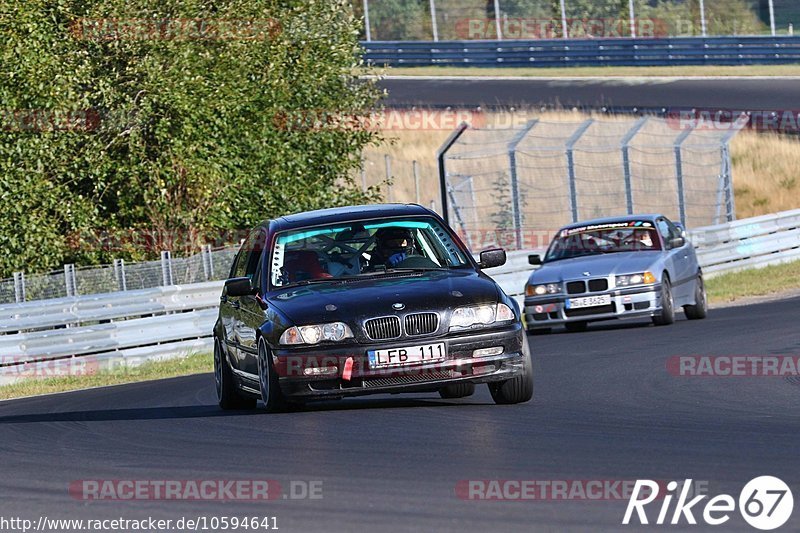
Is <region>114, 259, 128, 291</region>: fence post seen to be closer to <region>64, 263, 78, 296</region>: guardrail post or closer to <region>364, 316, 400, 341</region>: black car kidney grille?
<region>64, 263, 78, 296</region>: guardrail post

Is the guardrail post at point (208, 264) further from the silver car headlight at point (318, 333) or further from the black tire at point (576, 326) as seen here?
the silver car headlight at point (318, 333)

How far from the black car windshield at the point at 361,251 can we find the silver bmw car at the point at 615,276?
7720 mm

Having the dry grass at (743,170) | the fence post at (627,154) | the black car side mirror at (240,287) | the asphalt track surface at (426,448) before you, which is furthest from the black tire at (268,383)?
the dry grass at (743,170)

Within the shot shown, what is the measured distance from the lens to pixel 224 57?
2462cm

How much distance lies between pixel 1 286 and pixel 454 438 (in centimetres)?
1238

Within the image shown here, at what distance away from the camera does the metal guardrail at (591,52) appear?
148 ft

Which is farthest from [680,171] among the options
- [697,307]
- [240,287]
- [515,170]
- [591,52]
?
[591,52]

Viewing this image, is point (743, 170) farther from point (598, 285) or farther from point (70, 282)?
point (70, 282)

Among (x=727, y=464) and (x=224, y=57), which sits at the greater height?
(x=224, y=57)

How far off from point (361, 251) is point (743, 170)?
1090 inches

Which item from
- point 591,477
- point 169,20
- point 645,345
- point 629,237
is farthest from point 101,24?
point 591,477

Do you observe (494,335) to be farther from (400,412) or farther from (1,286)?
(1,286)

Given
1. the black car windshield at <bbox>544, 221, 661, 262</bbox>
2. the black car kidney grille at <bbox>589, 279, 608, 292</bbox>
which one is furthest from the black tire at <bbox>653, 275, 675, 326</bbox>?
the black car windshield at <bbox>544, 221, 661, 262</bbox>

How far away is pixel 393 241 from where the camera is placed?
1145cm
